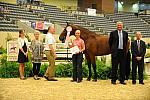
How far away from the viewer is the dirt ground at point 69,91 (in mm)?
8617

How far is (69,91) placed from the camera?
9602 mm

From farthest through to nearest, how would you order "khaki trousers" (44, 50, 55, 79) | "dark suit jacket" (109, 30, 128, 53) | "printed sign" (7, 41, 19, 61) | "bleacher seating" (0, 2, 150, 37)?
"bleacher seating" (0, 2, 150, 37), "printed sign" (7, 41, 19, 61), "khaki trousers" (44, 50, 55, 79), "dark suit jacket" (109, 30, 128, 53)

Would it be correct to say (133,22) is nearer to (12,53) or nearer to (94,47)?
(12,53)

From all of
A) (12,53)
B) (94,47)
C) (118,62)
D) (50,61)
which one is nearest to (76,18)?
(12,53)

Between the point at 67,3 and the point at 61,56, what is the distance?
28.5 metres

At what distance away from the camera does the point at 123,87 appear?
1062 cm

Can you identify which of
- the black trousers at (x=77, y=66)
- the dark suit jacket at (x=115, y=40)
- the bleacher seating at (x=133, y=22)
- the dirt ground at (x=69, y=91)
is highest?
the bleacher seating at (x=133, y=22)

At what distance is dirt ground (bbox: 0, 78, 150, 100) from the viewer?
8.62 metres

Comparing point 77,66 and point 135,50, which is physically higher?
point 135,50

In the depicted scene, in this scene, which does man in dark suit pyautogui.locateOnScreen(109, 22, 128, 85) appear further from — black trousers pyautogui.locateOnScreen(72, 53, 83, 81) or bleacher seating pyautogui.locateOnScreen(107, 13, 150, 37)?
bleacher seating pyautogui.locateOnScreen(107, 13, 150, 37)

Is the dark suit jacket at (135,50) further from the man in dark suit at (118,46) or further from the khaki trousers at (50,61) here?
the khaki trousers at (50,61)

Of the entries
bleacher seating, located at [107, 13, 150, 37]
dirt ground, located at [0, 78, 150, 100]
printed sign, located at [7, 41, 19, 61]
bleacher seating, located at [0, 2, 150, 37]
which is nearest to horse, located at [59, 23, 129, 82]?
dirt ground, located at [0, 78, 150, 100]

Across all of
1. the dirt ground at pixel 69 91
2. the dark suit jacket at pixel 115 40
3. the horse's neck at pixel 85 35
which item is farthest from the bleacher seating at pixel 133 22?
the dirt ground at pixel 69 91

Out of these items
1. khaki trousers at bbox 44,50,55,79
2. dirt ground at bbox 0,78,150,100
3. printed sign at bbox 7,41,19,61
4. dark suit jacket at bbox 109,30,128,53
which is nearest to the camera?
dirt ground at bbox 0,78,150,100
